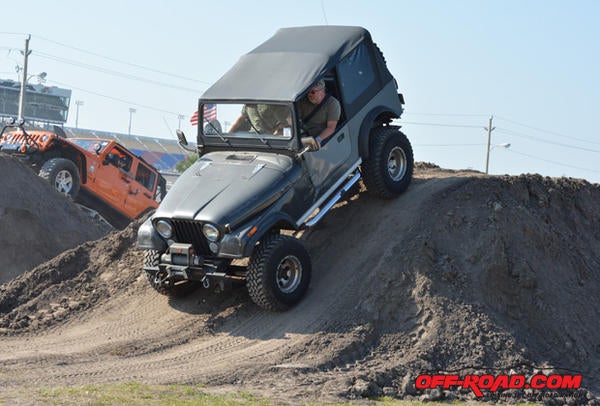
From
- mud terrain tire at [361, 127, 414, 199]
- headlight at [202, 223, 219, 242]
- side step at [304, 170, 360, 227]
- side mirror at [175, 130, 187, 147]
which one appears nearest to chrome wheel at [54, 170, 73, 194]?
side mirror at [175, 130, 187, 147]

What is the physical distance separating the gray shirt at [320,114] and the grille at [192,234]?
2.20 m

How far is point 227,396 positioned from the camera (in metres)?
8.89

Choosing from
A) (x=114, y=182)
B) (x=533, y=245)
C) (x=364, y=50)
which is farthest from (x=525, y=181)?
(x=114, y=182)

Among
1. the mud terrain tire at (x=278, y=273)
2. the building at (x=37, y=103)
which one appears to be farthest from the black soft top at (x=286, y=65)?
the building at (x=37, y=103)

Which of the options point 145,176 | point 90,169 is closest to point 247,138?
point 90,169

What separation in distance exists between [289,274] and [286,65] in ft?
9.69

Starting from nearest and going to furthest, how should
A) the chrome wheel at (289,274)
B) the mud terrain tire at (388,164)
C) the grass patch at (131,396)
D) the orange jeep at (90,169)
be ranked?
the grass patch at (131,396) → the chrome wheel at (289,274) → the mud terrain tire at (388,164) → the orange jeep at (90,169)

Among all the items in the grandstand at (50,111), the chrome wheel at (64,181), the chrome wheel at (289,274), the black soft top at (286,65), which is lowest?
the chrome wheel at (289,274)

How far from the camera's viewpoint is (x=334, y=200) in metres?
12.6

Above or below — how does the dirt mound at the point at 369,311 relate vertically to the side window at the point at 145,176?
below

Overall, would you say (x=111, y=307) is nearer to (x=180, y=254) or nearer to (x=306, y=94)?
(x=180, y=254)

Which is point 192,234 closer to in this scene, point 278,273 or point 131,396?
point 278,273

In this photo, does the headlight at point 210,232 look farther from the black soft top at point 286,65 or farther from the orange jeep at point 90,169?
the orange jeep at point 90,169

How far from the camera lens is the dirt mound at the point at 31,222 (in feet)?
64.7
